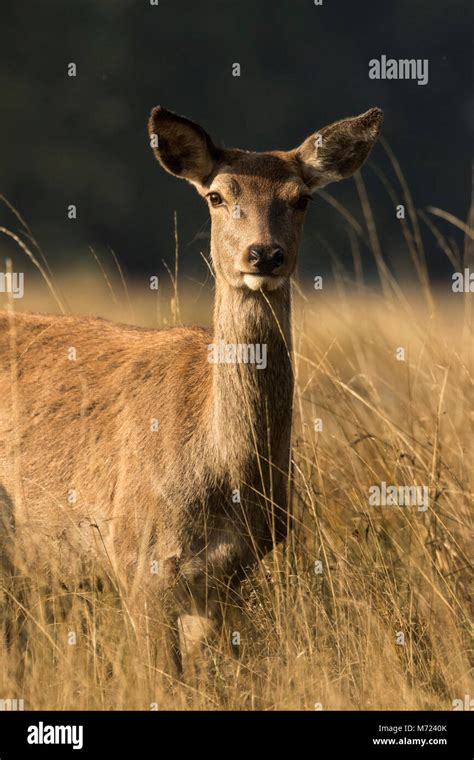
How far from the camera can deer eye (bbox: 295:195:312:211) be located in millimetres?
6625

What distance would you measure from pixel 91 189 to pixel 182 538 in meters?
28.6

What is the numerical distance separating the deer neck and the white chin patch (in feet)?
0.34

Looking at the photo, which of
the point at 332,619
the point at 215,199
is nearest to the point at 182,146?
the point at 215,199

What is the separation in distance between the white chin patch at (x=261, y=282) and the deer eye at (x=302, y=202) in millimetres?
508

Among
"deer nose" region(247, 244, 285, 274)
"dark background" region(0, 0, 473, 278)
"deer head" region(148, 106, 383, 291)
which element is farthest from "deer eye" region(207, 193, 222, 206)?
"dark background" region(0, 0, 473, 278)

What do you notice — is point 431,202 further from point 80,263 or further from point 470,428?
point 470,428

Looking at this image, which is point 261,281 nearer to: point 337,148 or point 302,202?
point 302,202

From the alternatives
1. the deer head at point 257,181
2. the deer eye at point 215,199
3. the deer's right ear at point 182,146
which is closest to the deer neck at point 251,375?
the deer head at point 257,181

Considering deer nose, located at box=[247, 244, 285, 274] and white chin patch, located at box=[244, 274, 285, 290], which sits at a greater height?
deer nose, located at box=[247, 244, 285, 274]

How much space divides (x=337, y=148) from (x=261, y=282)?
1.19 meters

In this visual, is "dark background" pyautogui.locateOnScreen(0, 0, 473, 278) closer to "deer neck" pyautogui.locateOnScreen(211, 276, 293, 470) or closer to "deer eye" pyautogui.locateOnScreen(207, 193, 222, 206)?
"deer eye" pyautogui.locateOnScreen(207, 193, 222, 206)

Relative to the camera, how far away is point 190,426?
657 cm

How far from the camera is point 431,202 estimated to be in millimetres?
32156

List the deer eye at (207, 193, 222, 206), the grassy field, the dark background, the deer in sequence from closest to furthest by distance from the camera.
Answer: the grassy field < the deer < the deer eye at (207, 193, 222, 206) < the dark background
